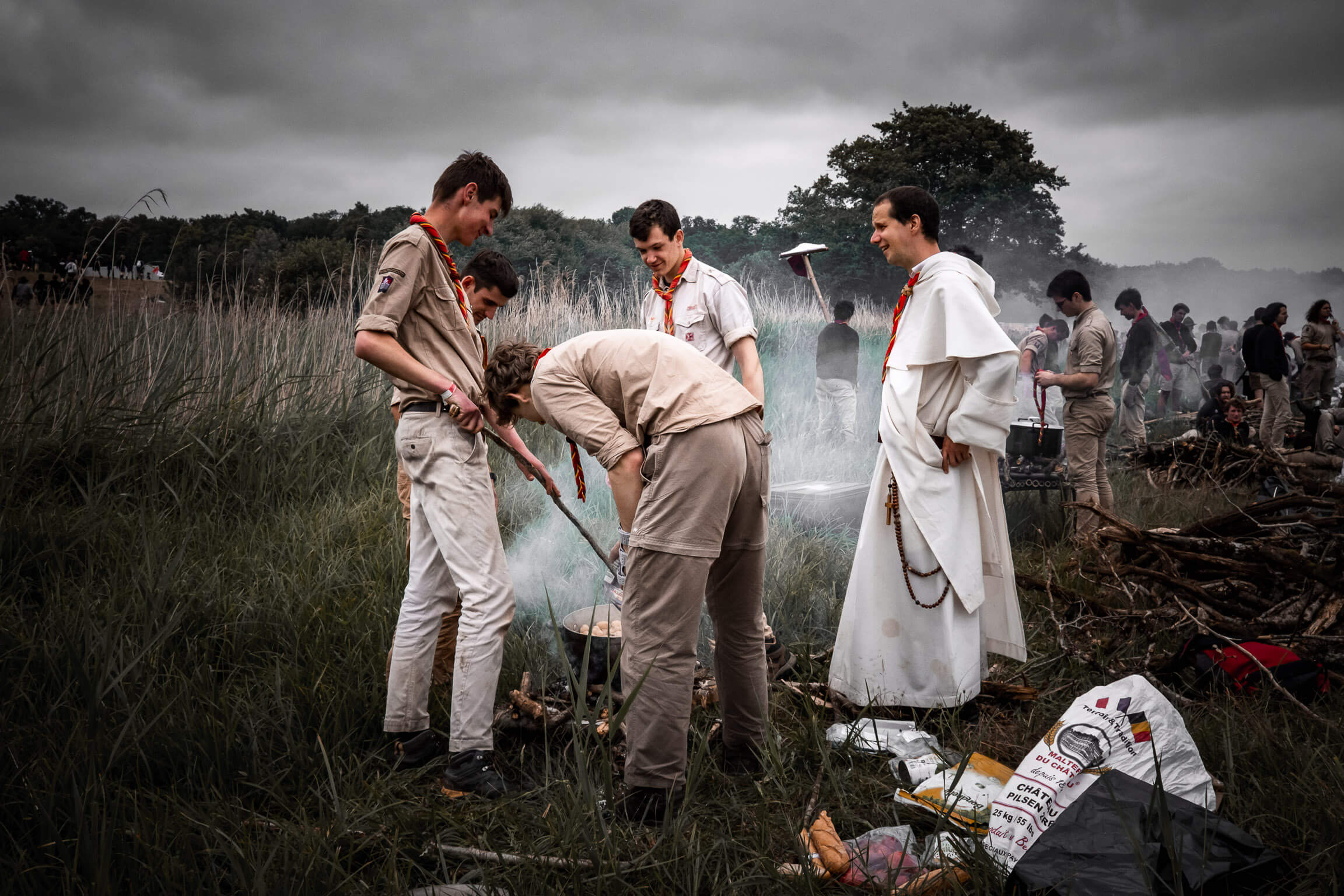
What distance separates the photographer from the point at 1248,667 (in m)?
→ 3.37

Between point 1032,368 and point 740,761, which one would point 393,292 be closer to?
point 740,761

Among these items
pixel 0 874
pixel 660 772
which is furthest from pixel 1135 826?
pixel 0 874

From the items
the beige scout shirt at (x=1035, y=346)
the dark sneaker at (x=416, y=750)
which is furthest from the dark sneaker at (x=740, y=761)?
the beige scout shirt at (x=1035, y=346)

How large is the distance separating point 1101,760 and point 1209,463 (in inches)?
308

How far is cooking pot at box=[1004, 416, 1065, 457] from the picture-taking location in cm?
702

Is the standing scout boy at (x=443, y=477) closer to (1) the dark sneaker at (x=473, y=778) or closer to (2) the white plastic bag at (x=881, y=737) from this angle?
(1) the dark sneaker at (x=473, y=778)

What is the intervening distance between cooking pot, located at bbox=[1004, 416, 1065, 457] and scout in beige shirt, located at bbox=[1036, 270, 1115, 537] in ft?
1.41

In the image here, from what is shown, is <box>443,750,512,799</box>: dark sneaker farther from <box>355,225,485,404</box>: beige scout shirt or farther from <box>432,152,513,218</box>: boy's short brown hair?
<box>432,152,513,218</box>: boy's short brown hair

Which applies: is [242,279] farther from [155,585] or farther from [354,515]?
[155,585]

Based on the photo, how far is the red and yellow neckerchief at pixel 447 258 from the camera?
3.03m

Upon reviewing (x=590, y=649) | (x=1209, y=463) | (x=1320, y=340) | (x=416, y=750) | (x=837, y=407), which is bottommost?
(x=416, y=750)

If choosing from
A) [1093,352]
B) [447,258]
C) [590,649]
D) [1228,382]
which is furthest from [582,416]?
[1228,382]

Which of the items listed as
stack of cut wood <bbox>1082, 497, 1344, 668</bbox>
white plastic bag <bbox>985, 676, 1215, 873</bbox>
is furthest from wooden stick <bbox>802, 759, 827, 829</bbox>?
stack of cut wood <bbox>1082, 497, 1344, 668</bbox>

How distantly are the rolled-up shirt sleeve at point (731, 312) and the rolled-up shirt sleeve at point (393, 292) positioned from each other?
1793mm
